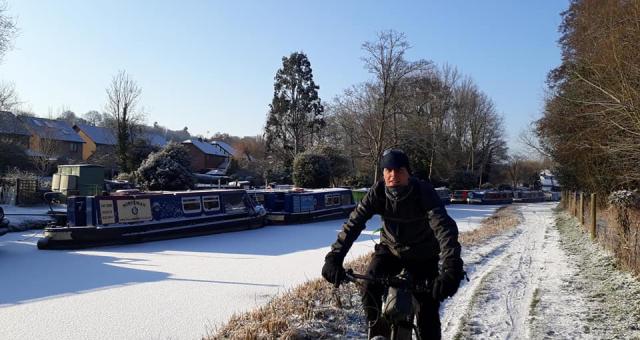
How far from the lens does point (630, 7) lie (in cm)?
1125

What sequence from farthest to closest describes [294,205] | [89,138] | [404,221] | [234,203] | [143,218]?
[89,138] < [294,205] < [234,203] < [143,218] < [404,221]

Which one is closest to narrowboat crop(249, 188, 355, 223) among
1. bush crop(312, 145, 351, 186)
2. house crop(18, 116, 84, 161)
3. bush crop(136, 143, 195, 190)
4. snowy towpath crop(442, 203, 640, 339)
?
bush crop(136, 143, 195, 190)

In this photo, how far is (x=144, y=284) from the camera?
8562 millimetres

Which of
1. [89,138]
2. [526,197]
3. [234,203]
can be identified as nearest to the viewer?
[234,203]

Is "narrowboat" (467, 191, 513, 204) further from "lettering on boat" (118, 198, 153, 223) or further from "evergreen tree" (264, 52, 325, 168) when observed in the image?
"lettering on boat" (118, 198, 153, 223)

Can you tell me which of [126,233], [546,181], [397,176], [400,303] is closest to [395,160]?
[397,176]

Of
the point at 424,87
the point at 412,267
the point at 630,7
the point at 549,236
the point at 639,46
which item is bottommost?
the point at 549,236

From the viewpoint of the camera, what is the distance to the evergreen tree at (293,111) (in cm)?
4806

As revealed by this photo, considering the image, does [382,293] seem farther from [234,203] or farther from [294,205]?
[294,205]

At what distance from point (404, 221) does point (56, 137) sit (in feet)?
191

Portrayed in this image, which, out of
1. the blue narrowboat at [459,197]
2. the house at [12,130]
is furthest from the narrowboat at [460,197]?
the house at [12,130]

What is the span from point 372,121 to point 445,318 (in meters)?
33.0

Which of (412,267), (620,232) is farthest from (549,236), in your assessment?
(412,267)

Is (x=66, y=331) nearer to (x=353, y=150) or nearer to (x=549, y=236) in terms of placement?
(x=549, y=236)
